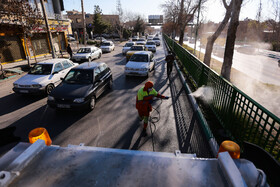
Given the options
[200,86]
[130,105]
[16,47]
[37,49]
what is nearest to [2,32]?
[16,47]

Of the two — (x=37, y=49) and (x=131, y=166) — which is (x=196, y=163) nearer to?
(x=131, y=166)

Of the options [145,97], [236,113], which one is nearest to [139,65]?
[145,97]

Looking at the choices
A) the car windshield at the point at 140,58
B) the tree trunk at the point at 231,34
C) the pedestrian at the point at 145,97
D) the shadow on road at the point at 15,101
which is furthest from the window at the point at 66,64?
the tree trunk at the point at 231,34

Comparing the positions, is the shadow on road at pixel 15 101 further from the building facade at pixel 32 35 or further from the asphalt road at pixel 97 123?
the building facade at pixel 32 35

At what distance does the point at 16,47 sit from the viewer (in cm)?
1772

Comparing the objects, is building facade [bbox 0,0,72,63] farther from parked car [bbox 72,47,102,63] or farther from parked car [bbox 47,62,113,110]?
parked car [bbox 47,62,113,110]

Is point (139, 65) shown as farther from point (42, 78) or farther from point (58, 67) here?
point (42, 78)

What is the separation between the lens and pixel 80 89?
6.52 m

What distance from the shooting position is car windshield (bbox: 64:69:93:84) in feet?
23.1

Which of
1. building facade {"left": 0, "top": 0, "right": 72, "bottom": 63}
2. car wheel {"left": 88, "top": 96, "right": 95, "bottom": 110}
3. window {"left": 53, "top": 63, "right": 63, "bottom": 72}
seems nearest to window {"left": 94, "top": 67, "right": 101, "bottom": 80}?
car wheel {"left": 88, "top": 96, "right": 95, "bottom": 110}

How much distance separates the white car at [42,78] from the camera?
763 centimetres

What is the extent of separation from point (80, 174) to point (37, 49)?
2350 cm

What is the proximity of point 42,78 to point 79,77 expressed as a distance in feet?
7.61

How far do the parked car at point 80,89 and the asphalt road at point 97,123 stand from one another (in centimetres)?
51
